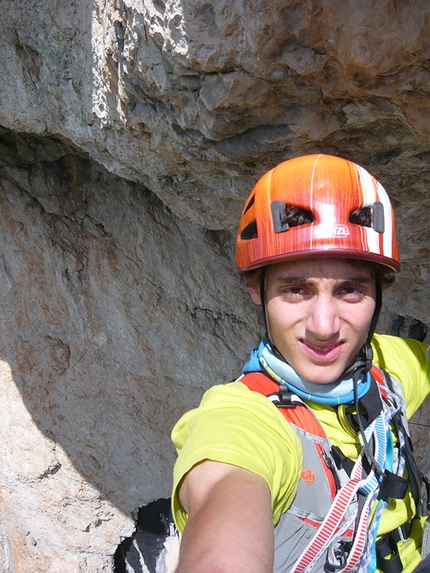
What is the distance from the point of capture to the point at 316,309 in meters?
1.68

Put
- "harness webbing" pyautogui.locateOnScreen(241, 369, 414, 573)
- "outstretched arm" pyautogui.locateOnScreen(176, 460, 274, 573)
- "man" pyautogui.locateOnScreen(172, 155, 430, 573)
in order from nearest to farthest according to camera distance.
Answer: "outstretched arm" pyautogui.locateOnScreen(176, 460, 274, 573) → "man" pyautogui.locateOnScreen(172, 155, 430, 573) → "harness webbing" pyautogui.locateOnScreen(241, 369, 414, 573)

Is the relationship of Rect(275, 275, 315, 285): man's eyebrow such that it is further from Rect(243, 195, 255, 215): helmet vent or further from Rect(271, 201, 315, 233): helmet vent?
Rect(243, 195, 255, 215): helmet vent

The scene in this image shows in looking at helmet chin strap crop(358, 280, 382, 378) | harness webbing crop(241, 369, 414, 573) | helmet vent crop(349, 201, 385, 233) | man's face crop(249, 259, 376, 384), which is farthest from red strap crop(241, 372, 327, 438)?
helmet vent crop(349, 201, 385, 233)

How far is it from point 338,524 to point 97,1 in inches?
97.4

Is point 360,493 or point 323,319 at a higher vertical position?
point 323,319

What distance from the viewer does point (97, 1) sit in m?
2.31

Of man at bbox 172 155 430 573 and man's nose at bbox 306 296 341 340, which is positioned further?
man's nose at bbox 306 296 341 340

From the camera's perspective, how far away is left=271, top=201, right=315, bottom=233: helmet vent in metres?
1.81

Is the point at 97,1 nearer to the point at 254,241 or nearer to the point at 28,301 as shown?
the point at 254,241

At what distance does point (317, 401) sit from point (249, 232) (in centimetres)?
74

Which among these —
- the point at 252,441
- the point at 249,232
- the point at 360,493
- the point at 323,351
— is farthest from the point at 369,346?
the point at 252,441

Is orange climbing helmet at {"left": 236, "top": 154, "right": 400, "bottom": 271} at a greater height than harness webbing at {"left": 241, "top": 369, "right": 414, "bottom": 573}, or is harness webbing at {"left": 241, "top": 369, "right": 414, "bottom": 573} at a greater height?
orange climbing helmet at {"left": 236, "top": 154, "right": 400, "bottom": 271}

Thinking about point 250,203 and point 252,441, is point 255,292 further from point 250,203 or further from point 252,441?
point 252,441

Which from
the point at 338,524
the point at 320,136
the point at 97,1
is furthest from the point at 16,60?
the point at 338,524
